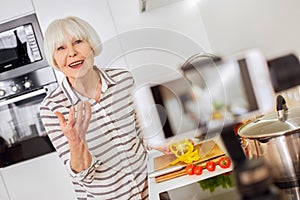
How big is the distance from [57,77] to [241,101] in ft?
3.34

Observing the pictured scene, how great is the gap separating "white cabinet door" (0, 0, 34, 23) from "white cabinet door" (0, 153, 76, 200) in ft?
2.29

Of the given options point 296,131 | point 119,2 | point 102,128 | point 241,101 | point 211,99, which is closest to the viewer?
point 296,131

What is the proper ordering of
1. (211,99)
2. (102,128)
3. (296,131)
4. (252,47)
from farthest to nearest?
(252,47) → (102,128) → (211,99) → (296,131)

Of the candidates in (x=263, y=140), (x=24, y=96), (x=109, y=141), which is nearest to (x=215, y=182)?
(x=263, y=140)

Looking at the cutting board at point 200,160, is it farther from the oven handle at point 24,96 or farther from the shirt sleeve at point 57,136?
the oven handle at point 24,96

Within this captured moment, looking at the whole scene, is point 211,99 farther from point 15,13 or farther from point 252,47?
point 15,13

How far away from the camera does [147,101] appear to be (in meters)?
1.13

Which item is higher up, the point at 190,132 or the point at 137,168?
the point at 190,132

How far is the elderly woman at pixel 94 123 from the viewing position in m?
1.19

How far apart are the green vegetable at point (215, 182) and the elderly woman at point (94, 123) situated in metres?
0.30

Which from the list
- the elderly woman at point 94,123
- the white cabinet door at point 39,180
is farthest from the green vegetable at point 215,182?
the white cabinet door at point 39,180

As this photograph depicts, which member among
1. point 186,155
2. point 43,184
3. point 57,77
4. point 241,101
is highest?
point 57,77

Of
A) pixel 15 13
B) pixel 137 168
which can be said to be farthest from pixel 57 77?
pixel 137 168

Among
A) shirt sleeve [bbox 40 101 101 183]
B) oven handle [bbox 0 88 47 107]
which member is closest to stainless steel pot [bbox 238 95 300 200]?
shirt sleeve [bbox 40 101 101 183]
